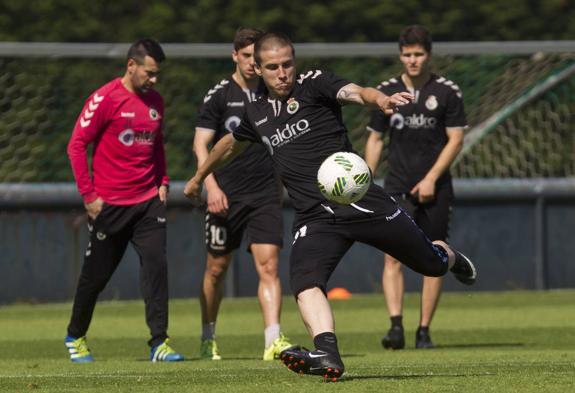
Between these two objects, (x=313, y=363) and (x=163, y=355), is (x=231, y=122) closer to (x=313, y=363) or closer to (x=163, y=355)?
(x=163, y=355)

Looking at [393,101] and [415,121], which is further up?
[393,101]

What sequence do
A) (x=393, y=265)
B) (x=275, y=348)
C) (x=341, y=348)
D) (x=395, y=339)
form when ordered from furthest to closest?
1. (x=393, y=265)
2. (x=341, y=348)
3. (x=395, y=339)
4. (x=275, y=348)

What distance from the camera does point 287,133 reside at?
9.45m

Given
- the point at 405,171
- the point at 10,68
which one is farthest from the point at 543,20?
the point at 405,171

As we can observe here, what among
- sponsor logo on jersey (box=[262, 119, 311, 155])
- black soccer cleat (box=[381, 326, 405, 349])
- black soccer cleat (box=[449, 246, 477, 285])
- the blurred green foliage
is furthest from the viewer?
the blurred green foliage

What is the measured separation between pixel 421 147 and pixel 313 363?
14.2ft

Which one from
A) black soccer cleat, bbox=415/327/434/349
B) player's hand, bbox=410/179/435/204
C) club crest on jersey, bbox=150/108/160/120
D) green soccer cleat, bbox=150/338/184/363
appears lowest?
black soccer cleat, bbox=415/327/434/349

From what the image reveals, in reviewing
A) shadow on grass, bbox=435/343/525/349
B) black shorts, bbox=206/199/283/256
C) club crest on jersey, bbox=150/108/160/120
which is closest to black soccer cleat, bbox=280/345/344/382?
black shorts, bbox=206/199/283/256

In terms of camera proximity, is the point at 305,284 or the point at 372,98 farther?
the point at 305,284

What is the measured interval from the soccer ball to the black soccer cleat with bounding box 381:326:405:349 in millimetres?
3582

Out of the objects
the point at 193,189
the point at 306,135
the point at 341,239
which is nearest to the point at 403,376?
the point at 341,239

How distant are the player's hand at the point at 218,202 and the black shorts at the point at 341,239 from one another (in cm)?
257

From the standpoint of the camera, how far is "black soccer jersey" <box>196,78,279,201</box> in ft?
39.2

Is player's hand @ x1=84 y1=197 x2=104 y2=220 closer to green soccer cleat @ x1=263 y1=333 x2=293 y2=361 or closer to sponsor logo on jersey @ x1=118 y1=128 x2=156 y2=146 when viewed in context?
sponsor logo on jersey @ x1=118 y1=128 x2=156 y2=146
